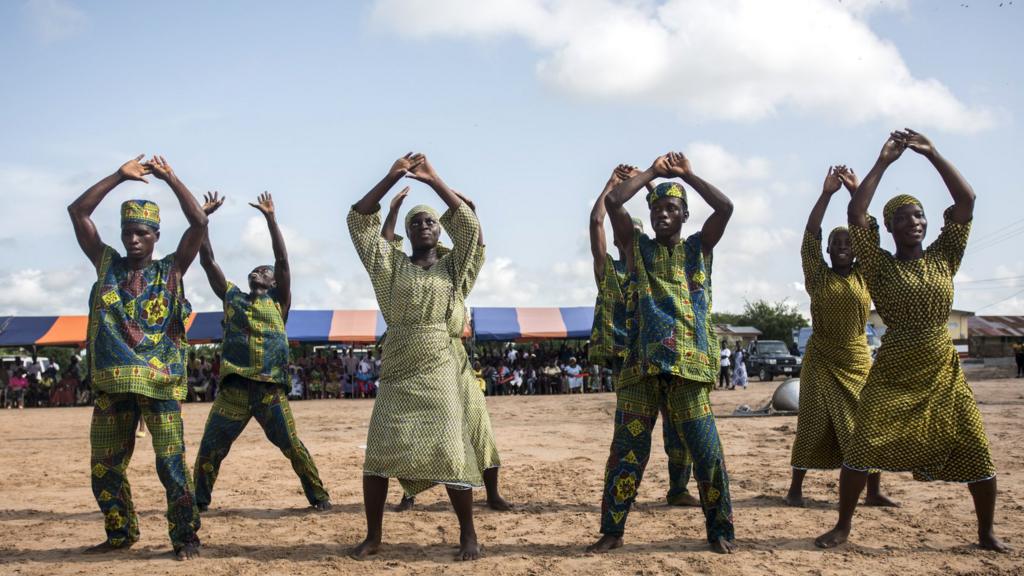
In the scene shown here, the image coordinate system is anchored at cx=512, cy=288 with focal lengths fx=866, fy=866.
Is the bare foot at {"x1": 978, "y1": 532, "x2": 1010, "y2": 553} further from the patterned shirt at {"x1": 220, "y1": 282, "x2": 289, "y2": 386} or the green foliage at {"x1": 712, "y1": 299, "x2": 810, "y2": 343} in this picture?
the green foliage at {"x1": 712, "y1": 299, "x2": 810, "y2": 343}

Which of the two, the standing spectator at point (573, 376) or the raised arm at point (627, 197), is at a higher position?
the raised arm at point (627, 197)

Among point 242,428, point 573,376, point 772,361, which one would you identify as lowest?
point 573,376

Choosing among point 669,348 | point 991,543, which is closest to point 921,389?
point 991,543

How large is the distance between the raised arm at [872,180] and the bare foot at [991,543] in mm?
1839

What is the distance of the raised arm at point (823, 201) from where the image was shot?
18.0 feet

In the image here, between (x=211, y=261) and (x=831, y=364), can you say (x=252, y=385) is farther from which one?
(x=831, y=364)

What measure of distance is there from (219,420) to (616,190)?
11.5ft

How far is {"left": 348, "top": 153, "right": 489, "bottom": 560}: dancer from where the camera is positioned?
4.74 metres

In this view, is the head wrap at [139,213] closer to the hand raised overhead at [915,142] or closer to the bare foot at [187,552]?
the bare foot at [187,552]

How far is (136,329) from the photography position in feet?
16.1

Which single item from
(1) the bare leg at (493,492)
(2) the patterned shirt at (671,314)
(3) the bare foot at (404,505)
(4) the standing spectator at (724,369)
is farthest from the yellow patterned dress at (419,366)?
(4) the standing spectator at (724,369)

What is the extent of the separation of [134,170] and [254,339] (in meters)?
1.84

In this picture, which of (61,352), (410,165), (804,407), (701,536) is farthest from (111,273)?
(61,352)

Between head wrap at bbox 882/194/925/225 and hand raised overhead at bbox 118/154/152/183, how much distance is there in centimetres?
429
